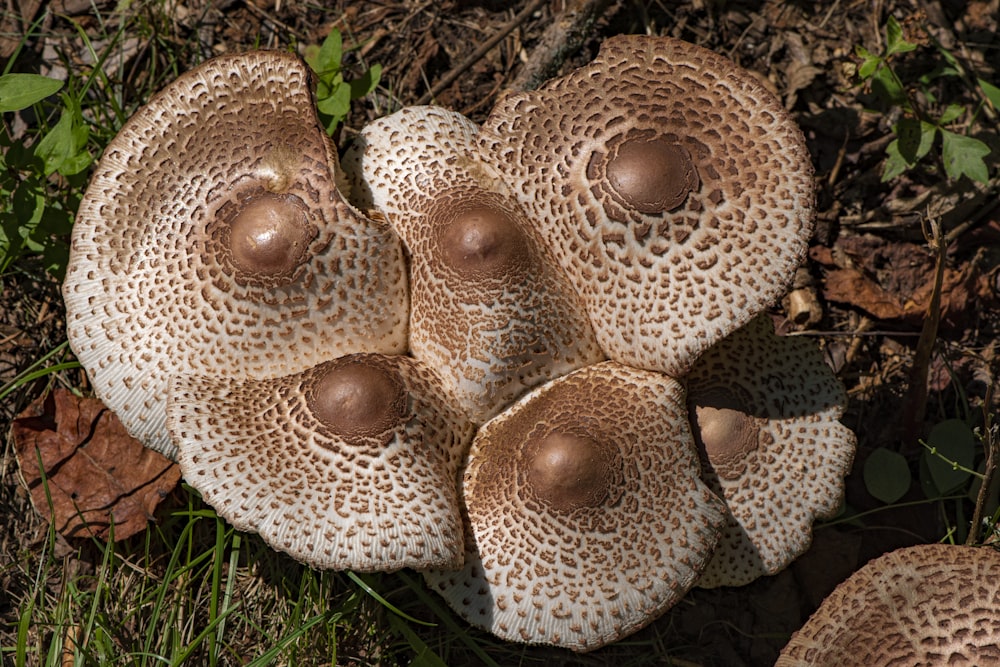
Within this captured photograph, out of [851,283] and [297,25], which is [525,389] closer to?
[851,283]

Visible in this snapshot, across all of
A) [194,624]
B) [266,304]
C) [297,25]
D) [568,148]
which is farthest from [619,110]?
[194,624]

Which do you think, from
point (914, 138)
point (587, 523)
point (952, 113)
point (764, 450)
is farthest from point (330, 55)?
point (952, 113)

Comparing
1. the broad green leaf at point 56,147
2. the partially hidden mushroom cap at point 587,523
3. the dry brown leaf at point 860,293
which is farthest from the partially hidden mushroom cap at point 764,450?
the broad green leaf at point 56,147

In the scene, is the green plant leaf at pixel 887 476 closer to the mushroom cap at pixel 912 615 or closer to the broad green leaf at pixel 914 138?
the mushroom cap at pixel 912 615

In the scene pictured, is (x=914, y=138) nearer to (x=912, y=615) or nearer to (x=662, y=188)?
(x=662, y=188)

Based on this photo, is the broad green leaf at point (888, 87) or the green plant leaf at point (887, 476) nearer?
the green plant leaf at point (887, 476)

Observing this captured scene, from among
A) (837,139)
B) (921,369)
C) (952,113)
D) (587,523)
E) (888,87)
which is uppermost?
(888,87)
